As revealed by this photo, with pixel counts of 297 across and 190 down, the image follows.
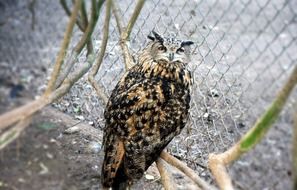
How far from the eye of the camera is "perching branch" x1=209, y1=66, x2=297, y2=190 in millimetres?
1275

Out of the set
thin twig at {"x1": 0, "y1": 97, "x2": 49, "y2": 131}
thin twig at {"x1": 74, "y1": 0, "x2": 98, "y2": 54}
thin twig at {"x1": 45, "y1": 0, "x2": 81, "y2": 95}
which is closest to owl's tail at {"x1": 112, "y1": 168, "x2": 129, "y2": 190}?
thin twig at {"x1": 74, "y1": 0, "x2": 98, "y2": 54}

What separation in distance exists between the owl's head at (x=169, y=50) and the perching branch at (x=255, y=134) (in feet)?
5.03

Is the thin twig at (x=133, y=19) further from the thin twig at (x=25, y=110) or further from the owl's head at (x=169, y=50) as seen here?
the thin twig at (x=25, y=110)

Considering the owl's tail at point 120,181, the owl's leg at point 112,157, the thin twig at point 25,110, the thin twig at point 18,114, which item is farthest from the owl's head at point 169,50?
the thin twig at point 18,114

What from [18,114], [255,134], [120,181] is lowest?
[120,181]

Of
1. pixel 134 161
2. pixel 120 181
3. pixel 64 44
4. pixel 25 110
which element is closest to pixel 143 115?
pixel 134 161

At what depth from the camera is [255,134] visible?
1.36 metres

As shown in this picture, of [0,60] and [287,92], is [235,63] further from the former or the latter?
[287,92]

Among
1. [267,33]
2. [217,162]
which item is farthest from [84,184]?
[267,33]

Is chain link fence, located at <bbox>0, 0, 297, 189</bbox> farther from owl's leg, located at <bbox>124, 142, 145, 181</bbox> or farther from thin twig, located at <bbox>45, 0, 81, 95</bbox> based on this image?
thin twig, located at <bbox>45, 0, 81, 95</bbox>

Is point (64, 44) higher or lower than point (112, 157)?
higher

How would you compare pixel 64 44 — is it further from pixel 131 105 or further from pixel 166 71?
pixel 166 71

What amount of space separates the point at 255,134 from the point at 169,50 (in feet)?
5.91

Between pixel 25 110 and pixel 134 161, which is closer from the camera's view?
pixel 25 110
